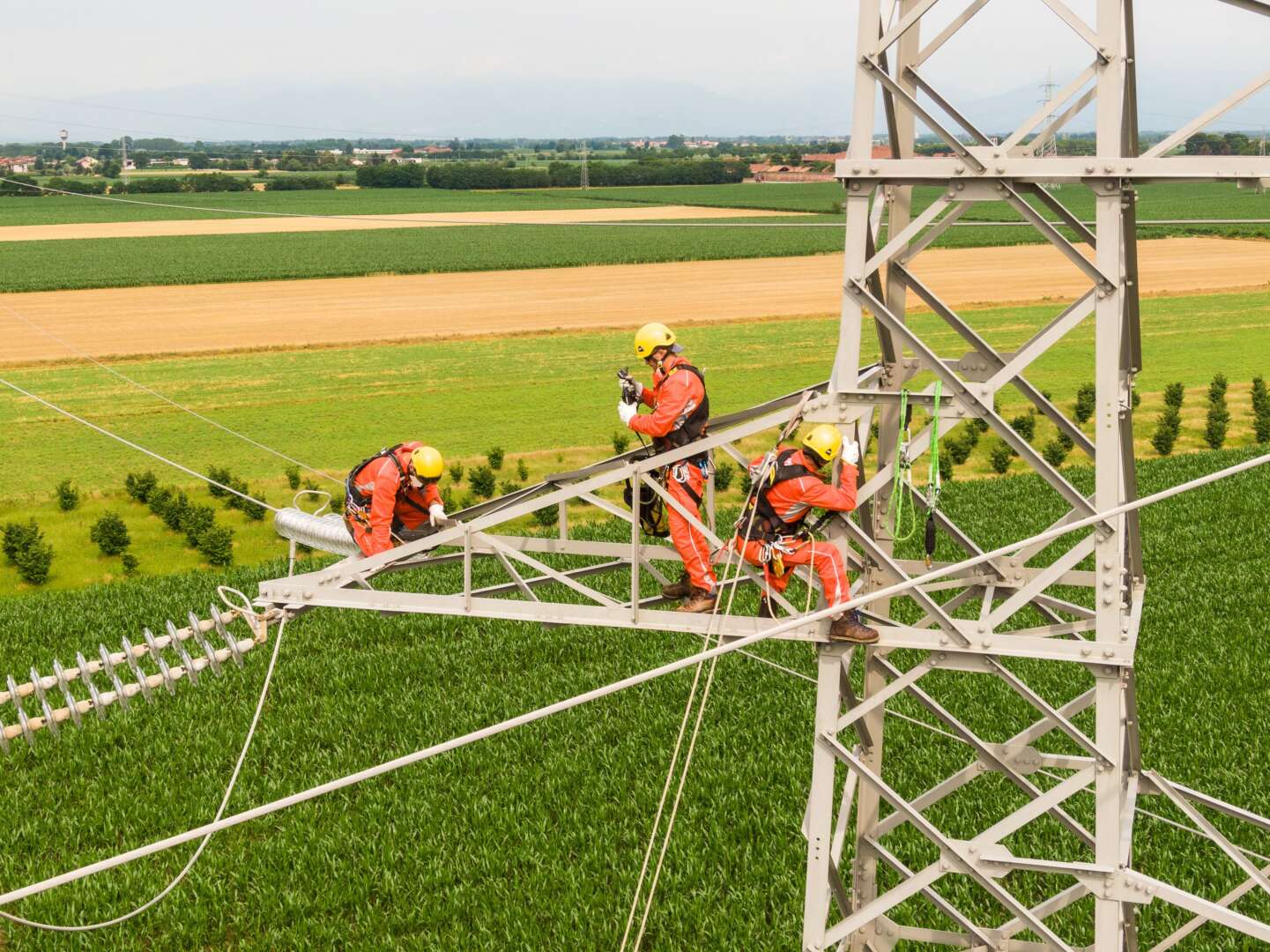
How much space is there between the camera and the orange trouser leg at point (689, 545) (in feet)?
36.7

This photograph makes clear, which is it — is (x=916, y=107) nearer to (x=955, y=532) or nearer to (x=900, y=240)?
(x=900, y=240)

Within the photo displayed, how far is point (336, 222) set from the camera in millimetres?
115938

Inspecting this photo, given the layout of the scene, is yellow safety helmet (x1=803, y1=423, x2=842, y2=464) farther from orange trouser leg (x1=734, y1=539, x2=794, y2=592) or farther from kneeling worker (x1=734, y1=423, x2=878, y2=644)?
orange trouser leg (x1=734, y1=539, x2=794, y2=592)

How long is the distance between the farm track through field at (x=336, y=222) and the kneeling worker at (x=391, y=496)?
90.6 meters

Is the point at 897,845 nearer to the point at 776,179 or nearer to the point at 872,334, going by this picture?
the point at 872,334

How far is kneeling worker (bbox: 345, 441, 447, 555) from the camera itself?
11.7 metres

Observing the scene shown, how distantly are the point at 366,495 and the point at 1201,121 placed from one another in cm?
699

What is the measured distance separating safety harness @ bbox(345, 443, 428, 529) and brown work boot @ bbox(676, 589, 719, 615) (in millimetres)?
2523

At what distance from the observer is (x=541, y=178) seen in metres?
158

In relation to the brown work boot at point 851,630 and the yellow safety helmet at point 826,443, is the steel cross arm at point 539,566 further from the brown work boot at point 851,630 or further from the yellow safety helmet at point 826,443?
the yellow safety helmet at point 826,443

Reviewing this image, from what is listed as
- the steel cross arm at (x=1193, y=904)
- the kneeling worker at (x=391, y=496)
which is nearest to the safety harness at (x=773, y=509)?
the kneeling worker at (x=391, y=496)

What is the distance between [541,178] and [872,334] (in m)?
117

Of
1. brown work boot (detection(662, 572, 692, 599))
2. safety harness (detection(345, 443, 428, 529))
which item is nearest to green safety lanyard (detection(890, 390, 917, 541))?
brown work boot (detection(662, 572, 692, 599))

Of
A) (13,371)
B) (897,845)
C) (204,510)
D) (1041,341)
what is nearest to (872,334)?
(204,510)
